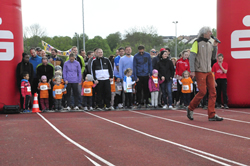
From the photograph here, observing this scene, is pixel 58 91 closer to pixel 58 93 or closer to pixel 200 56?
pixel 58 93

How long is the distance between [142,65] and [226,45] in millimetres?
3082

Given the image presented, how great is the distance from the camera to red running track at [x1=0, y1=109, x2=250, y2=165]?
18.0 ft

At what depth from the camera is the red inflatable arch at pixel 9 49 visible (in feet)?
41.0

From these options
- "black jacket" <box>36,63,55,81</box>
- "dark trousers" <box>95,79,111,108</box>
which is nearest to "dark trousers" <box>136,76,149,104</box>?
"dark trousers" <box>95,79,111,108</box>

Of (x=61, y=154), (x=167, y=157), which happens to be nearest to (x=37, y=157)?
(x=61, y=154)

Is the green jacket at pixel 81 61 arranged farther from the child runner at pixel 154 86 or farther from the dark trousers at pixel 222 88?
the dark trousers at pixel 222 88

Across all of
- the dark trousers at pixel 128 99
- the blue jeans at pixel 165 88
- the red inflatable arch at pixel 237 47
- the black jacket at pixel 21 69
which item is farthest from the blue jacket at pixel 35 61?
the red inflatable arch at pixel 237 47

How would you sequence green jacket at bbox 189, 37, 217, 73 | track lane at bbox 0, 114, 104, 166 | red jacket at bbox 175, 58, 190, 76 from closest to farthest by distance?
track lane at bbox 0, 114, 104, 166 → green jacket at bbox 189, 37, 217, 73 → red jacket at bbox 175, 58, 190, 76

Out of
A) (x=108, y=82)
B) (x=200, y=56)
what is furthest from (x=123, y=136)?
(x=108, y=82)

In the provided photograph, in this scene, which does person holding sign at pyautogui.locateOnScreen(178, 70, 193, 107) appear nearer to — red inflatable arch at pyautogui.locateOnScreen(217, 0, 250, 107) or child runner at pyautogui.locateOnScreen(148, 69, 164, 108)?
child runner at pyautogui.locateOnScreen(148, 69, 164, 108)

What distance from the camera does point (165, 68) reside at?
13.9 metres

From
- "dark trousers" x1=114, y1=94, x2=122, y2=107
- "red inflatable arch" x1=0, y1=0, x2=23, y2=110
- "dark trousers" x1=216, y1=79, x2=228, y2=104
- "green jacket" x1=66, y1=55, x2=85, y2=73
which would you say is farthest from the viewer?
"green jacket" x1=66, y1=55, x2=85, y2=73

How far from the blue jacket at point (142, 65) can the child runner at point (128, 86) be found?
23 centimetres

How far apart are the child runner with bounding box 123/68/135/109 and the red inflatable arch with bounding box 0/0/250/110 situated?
Result: 3.47m
